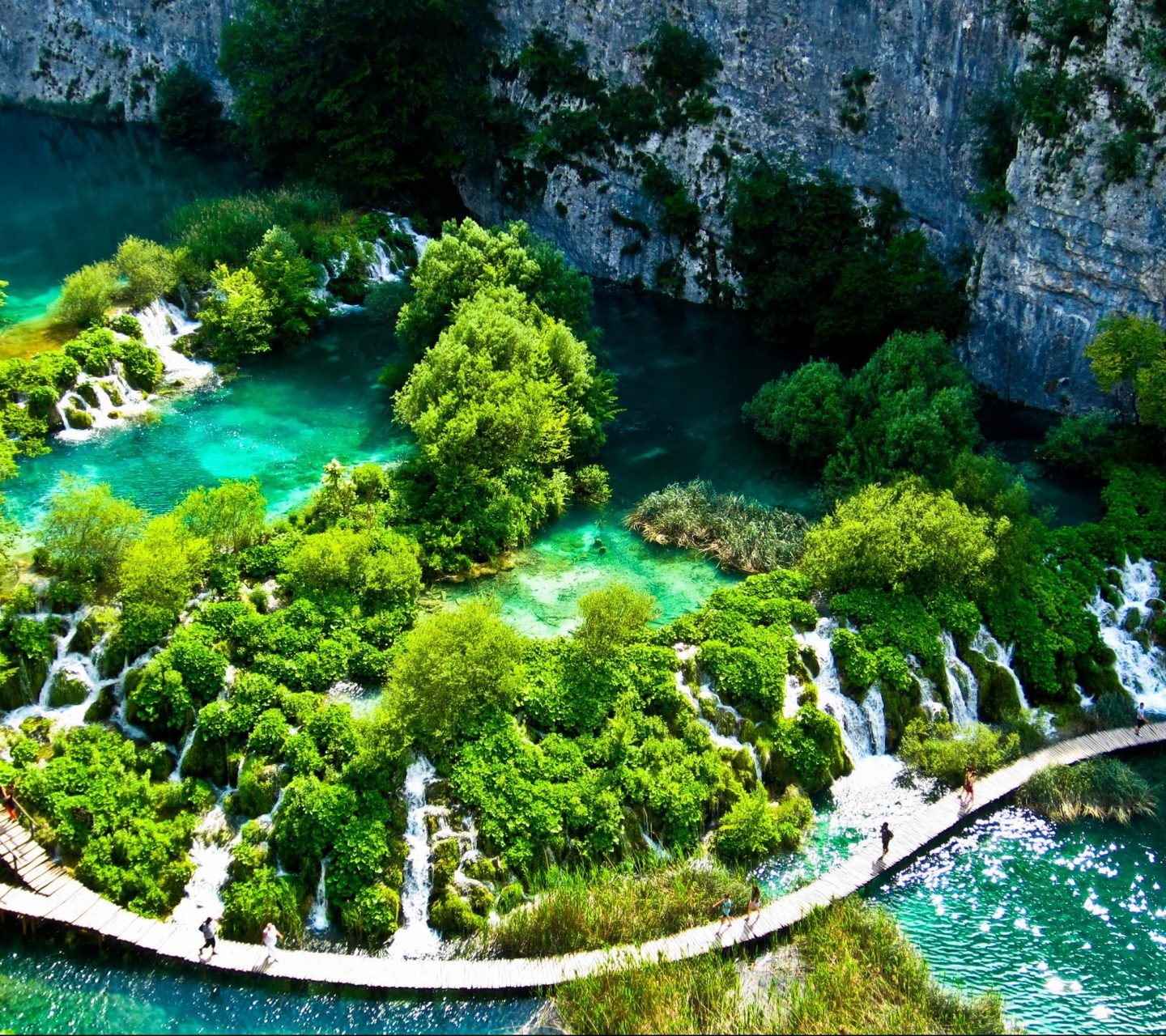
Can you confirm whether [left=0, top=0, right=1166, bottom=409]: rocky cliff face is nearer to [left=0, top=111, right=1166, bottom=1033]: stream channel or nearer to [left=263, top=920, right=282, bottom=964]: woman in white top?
[left=0, top=111, right=1166, bottom=1033]: stream channel

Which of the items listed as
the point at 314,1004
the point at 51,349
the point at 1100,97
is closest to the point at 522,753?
the point at 314,1004

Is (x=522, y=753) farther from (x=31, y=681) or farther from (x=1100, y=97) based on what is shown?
(x=1100, y=97)

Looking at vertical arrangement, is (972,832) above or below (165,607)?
below

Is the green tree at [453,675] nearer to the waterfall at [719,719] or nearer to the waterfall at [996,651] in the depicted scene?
the waterfall at [719,719]

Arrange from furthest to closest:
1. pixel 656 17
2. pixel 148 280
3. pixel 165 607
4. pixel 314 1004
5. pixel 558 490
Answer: pixel 656 17
pixel 148 280
pixel 558 490
pixel 165 607
pixel 314 1004

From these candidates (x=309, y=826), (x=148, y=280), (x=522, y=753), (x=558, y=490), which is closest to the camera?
(x=309, y=826)

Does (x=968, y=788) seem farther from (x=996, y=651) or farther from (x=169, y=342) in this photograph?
(x=169, y=342)

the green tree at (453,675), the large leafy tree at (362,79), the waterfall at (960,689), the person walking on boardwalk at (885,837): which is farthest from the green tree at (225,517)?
the large leafy tree at (362,79)
